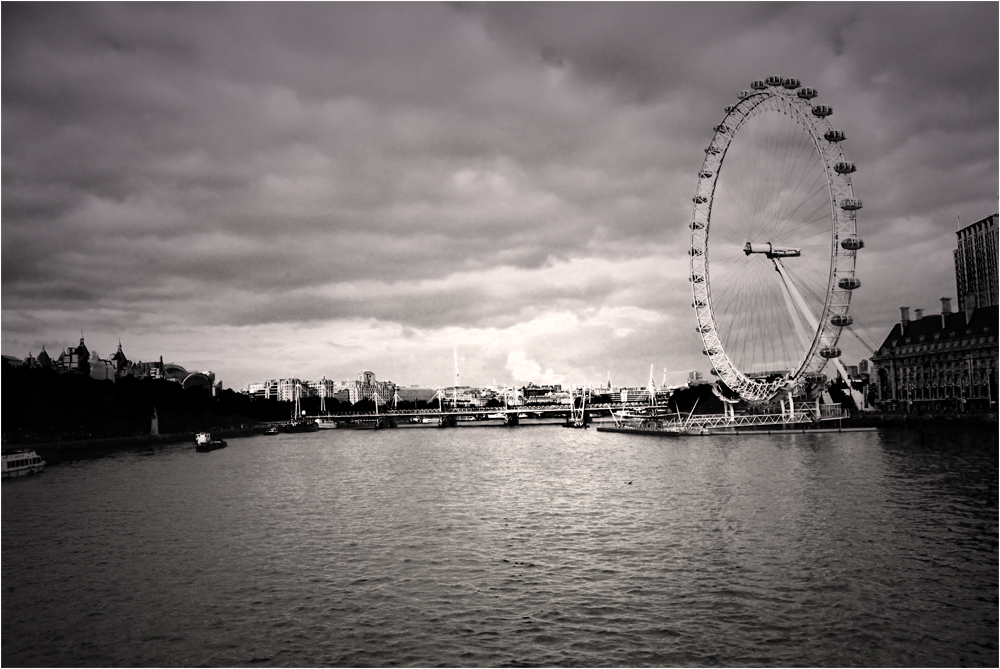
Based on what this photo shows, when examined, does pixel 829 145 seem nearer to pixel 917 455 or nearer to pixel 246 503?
pixel 917 455

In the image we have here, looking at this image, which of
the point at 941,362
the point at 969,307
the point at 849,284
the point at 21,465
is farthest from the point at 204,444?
the point at 969,307

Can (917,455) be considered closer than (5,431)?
Yes

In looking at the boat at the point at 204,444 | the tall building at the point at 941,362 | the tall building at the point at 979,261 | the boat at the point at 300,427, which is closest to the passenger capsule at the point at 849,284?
the tall building at the point at 941,362

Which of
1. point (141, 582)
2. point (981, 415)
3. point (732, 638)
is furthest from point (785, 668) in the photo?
point (981, 415)

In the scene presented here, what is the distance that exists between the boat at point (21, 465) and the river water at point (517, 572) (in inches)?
448

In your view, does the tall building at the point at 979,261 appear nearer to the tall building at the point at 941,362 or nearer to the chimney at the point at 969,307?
the tall building at the point at 941,362

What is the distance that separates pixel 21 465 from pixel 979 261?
146223mm

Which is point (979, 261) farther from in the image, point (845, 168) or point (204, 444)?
point (204, 444)

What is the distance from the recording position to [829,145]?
58469 millimetres

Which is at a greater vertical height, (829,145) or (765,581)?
(829,145)

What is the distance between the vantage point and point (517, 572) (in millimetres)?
22281

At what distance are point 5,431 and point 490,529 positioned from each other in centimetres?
6669

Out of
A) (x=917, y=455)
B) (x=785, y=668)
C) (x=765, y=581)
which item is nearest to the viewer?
(x=785, y=668)

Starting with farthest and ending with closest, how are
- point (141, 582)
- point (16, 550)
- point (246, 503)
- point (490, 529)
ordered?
1. point (246, 503)
2. point (490, 529)
3. point (16, 550)
4. point (141, 582)
